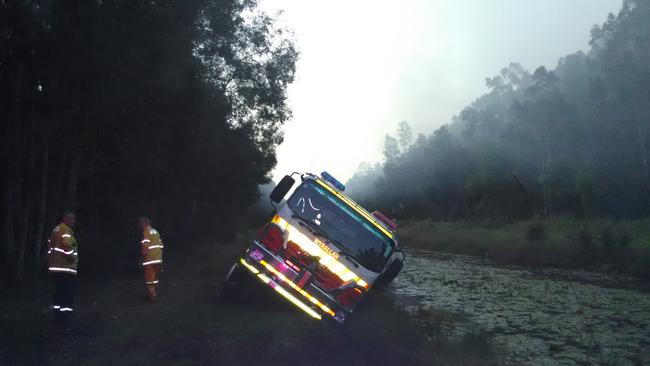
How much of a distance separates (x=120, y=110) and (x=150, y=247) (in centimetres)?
388

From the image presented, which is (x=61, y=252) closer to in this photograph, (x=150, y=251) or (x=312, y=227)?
(x=150, y=251)

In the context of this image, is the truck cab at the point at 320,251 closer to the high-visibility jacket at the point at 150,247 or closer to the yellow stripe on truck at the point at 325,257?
the yellow stripe on truck at the point at 325,257

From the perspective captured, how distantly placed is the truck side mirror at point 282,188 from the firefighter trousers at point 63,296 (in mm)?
3759

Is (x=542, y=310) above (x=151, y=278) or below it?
below

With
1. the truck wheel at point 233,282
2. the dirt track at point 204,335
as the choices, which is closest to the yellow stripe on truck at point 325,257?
the dirt track at point 204,335

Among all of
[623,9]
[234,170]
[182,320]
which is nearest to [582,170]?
[623,9]

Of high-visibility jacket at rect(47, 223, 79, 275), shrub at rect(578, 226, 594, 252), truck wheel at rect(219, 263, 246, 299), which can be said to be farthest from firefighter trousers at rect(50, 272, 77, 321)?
shrub at rect(578, 226, 594, 252)

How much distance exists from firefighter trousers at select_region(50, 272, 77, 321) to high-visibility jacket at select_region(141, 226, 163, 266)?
2206 millimetres

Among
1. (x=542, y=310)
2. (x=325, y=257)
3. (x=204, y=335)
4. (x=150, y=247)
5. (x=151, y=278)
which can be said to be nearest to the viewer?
(x=204, y=335)

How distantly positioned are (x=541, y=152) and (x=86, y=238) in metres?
43.8

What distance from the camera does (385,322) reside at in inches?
422

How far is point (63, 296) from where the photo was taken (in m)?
9.04

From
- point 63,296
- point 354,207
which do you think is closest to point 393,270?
point 354,207

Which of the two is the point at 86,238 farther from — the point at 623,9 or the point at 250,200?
the point at 623,9
